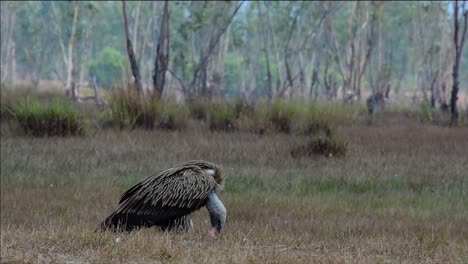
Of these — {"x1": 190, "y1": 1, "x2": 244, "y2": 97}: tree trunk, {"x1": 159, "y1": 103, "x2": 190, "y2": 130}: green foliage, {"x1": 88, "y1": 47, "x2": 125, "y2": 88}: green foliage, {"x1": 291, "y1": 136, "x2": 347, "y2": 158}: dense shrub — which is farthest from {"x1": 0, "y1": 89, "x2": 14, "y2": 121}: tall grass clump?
{"x1": 88, "y1": 47, "x2": 125, "y2": 88}: green foliage

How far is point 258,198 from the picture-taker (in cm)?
896

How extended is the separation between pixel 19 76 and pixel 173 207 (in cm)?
7480

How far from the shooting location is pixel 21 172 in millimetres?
10383

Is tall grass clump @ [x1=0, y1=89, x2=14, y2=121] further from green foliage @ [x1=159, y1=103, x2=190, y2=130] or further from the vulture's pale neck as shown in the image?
the vulture's pale neck

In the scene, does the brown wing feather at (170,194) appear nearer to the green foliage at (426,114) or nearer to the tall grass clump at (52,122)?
the tall grass clump at (52,122)

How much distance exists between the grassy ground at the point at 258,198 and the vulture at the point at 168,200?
0.18m

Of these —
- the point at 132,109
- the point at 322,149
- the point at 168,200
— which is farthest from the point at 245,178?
the point at 132,109

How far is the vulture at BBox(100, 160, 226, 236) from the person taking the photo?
20.2 feet

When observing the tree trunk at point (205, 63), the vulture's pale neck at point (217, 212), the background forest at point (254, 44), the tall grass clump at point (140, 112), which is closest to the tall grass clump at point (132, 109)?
the tall grass clump at point (140, 112)

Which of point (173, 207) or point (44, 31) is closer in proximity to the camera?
point (173, 207)

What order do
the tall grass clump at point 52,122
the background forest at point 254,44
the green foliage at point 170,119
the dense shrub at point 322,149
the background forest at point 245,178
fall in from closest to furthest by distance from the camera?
1. the background forest at point 245,178
2. the dense shrub at point 322,149
3. the tall grass clump at point 52,122
4. the green foliage at point 170,119
5. the background forest at point 254,44

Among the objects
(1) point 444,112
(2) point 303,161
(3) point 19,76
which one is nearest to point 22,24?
(3) point 19,76

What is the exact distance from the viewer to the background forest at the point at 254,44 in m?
36.3

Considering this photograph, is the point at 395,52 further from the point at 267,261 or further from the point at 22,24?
the point at 267,261
